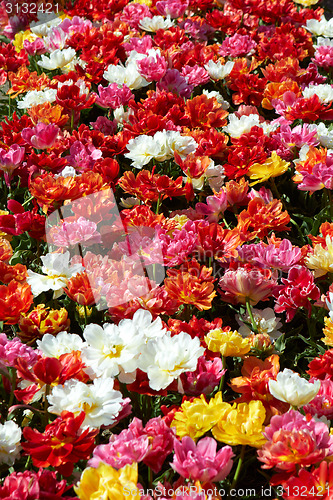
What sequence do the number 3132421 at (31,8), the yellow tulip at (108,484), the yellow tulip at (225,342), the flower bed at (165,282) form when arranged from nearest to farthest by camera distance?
the yellow tulip at (108,484) → the flower bed at (165,282) → the yellow tulip at (225,342) → the number 3132421 at (31,8)

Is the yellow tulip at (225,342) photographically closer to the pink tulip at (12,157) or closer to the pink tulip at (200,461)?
the pink tulip at (200,461)

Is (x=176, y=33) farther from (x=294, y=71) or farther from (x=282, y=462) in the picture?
(x=282, y=462)

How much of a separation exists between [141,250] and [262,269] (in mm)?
327

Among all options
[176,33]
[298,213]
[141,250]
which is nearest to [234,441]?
[141,250]

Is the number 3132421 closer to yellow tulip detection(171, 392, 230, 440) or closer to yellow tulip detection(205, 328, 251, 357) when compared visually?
yellow tulip detection(205, 328, 251, 357)

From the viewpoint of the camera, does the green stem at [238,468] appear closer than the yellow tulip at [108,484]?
No

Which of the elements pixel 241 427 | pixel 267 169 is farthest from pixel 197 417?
pixel 267 169

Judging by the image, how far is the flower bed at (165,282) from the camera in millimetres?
1068

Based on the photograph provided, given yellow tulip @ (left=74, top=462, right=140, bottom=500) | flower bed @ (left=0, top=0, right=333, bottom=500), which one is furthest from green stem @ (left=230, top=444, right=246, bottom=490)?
yellow tulip @ (left=74, top=462, right=140, bottom=500)

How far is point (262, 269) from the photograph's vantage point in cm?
153

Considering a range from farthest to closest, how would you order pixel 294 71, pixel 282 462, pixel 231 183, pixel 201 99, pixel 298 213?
pixel 294 71 < pixel 201 99 < pixel 298 213 < pixel 231 183 < pixel 282 462

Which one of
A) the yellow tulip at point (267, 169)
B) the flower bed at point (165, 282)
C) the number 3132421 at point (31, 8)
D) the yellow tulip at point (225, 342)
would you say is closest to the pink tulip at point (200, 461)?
the flower bed at point (165, 282)

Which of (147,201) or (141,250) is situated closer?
(141,250)

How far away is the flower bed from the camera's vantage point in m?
1.07
